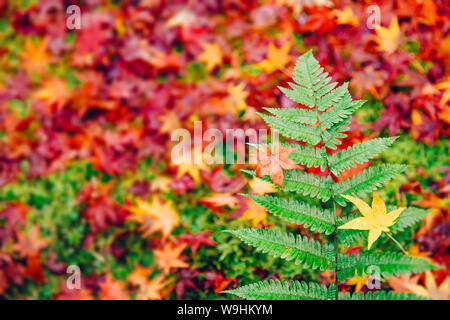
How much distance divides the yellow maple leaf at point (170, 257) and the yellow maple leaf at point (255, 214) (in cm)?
45

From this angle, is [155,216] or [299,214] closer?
[299,214]

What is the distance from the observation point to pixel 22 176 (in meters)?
2.53

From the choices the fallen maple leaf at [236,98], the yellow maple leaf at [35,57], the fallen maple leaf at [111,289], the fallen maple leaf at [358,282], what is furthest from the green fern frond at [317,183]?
the yellow maple leaf at [35,57]

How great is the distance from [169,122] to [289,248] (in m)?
1.55

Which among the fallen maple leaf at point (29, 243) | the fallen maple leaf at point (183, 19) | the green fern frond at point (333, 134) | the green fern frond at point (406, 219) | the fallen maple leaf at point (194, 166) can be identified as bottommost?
the fallen maple leaf at point (29, 243)

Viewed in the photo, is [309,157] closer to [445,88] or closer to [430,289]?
[430,289]

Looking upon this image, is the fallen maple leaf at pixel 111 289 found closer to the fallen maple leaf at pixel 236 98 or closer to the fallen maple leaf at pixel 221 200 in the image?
the fallen maple leaf at pixel 221 200

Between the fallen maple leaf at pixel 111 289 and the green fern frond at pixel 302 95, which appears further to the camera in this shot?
the fallen maple leaf at pixel 111 289

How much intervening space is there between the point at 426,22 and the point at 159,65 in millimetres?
2024

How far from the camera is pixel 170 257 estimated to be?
1.97m

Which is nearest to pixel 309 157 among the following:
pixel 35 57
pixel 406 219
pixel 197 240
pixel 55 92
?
pixel 406 219

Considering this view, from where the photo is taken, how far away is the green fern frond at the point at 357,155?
116 cm

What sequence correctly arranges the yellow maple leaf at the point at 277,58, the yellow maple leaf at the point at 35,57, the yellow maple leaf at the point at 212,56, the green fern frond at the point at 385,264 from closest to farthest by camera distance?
the green fern frond at the point at 385,264 → the yellow maple leaf at the point at 277,58 → the yellow maple leaf at the point at 212,56 → the yellow maple leaf at the point at 35,57

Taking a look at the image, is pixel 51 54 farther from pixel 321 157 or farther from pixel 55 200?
pixel 321 157
